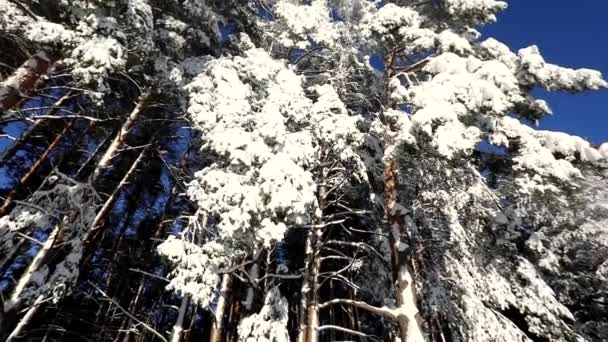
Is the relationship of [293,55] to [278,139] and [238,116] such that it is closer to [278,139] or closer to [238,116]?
[238,116]

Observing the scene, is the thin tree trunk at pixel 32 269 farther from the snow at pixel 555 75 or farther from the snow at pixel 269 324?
the snow at pixel 555 75

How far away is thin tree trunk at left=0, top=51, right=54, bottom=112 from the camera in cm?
647

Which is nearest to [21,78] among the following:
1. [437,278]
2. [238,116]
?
[238,116]

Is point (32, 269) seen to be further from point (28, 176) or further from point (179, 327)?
point (28, 176)

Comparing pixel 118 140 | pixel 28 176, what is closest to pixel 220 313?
pixel 118 140

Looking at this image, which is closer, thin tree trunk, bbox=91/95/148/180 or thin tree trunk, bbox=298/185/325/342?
thin tree trunk, bbox=298/185/325/342

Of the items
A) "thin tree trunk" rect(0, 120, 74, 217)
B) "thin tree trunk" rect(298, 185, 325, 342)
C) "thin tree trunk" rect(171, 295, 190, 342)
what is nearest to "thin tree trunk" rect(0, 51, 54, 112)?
"thin tree trunk" rect(171, 295, 190, 342)

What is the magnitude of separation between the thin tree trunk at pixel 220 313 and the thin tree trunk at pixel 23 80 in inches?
221

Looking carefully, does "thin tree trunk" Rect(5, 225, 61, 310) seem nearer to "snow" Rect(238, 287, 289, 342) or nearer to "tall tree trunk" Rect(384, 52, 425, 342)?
"snow" Rect(238, 287, 289, 342)

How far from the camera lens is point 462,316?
796 centimetres

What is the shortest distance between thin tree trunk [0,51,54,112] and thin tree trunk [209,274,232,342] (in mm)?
5604

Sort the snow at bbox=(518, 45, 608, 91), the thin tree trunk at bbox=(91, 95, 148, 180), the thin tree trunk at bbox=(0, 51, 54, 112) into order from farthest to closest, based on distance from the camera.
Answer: the thin tree trunk at bbox=(91, 95, 148, 180)
the snow at bbox=(518, 45, 608, 91)
the thin tree trunk at bbox=(0, 51, 54, 112)

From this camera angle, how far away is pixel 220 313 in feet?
27.0

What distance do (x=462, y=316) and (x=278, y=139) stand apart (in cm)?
550
